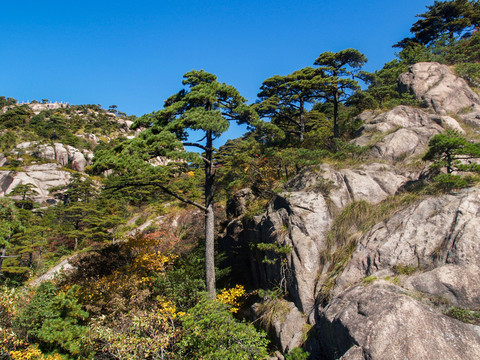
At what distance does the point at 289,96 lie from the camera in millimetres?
16875

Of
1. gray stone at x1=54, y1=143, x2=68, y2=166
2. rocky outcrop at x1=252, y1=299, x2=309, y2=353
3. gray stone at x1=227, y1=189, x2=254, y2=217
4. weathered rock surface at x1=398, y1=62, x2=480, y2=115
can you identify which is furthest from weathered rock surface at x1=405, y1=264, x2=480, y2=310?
gray stone at x1=54, y1=143, x2=68, y2=166

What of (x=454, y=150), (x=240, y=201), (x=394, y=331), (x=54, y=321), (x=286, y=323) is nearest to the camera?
(x=394, y=331)

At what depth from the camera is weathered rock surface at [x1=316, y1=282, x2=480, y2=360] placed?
14.5 feet

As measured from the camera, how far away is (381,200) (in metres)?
9.32

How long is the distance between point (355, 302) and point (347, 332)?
A: 700 mm

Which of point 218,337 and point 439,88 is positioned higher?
point 439,88

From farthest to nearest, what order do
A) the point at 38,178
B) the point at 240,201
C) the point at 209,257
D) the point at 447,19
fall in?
1. the point at 38,178
2. the point at 447,19
3. the point at 240,201
4. the point at 209,257

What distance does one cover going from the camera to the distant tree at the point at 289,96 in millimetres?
15953

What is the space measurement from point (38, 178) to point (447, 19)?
65103 mm

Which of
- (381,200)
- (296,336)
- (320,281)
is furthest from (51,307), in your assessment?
(381,200)

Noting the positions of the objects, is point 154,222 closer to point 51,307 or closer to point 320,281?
point 51,307

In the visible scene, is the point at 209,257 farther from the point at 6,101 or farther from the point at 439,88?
the point at 6,101

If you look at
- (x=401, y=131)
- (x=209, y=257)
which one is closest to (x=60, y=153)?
(x=209, y=257)

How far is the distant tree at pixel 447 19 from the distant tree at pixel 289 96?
1768 centimetres
